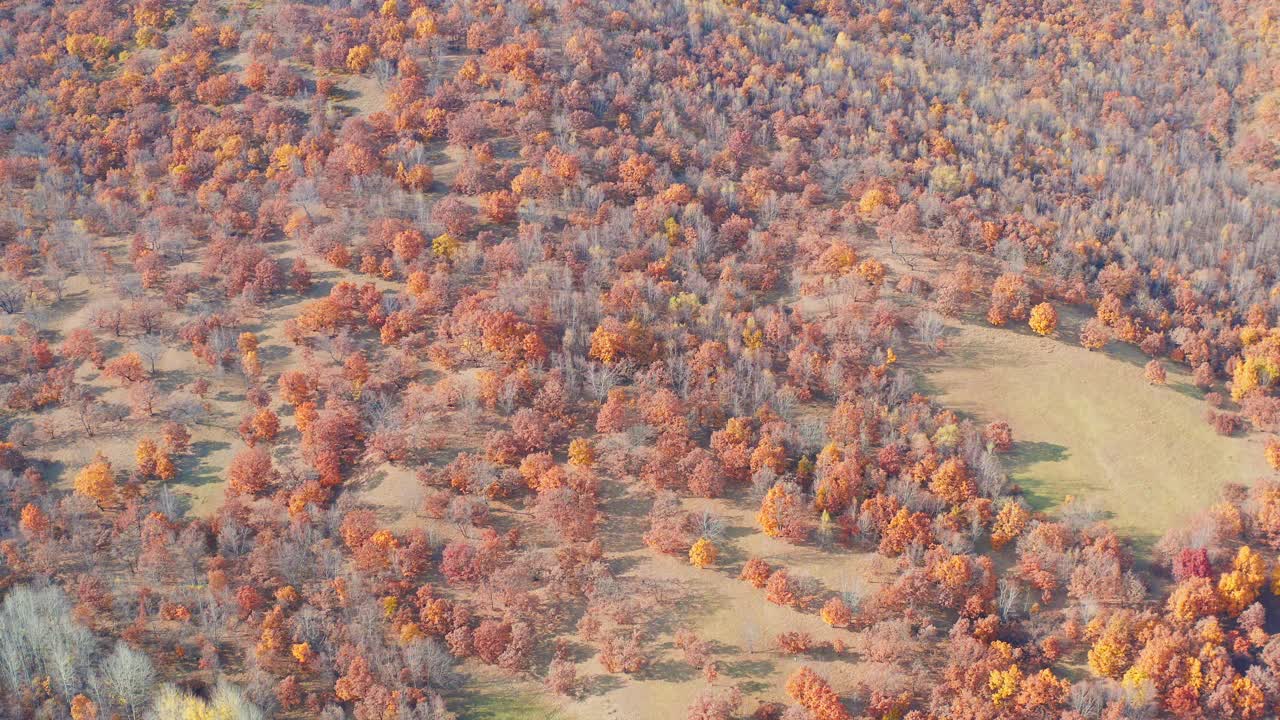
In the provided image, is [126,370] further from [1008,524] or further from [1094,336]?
[1094,336]

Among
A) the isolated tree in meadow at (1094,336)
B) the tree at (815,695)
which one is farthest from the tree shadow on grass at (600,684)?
the isolated tree in meadow at (1094,336)

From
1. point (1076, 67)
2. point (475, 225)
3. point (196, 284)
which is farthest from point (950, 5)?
point (196, 284)

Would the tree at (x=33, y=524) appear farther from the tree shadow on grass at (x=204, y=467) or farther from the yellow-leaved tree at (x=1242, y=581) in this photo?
the yellow-leaved tree at (x=1242, y=581)

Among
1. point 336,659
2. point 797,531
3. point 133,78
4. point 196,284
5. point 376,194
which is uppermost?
point 133,78

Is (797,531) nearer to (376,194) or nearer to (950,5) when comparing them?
(376,194)

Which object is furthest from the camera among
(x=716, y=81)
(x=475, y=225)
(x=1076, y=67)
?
(x=1076, y=67)

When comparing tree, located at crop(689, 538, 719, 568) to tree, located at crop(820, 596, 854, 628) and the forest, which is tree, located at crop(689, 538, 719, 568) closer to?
the forest
